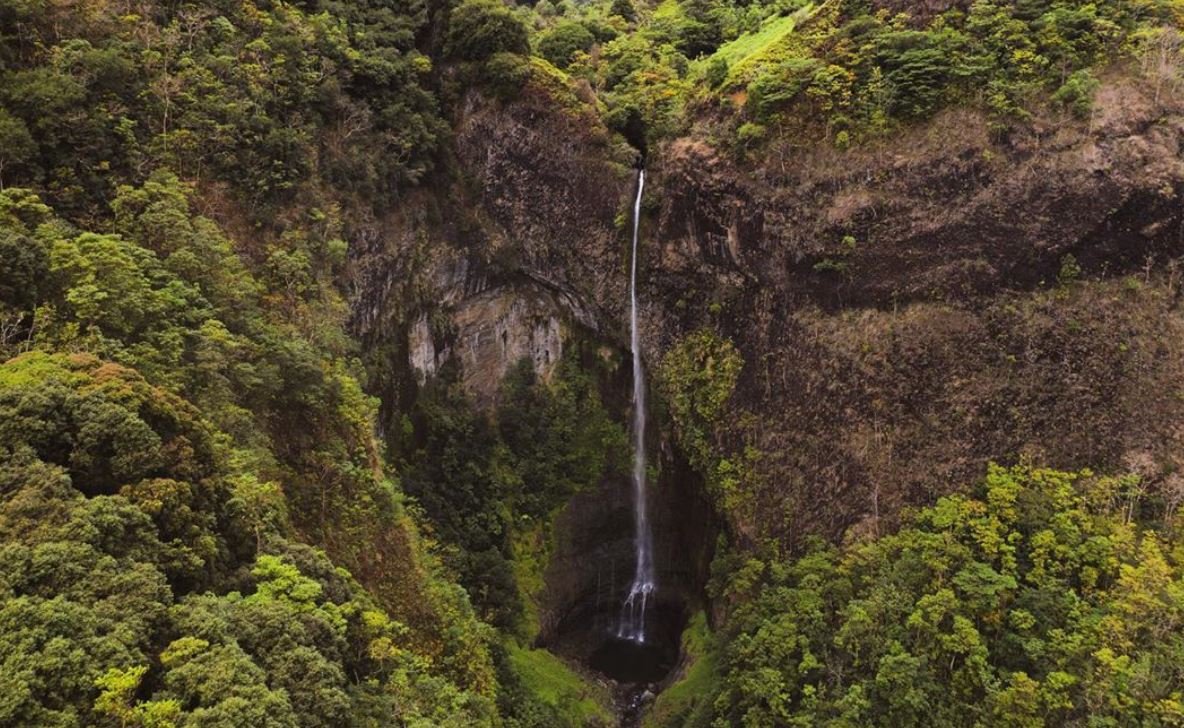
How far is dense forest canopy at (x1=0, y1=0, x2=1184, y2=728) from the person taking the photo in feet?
34.5

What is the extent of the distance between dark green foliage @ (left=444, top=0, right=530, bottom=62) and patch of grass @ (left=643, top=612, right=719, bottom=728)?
22200 mm

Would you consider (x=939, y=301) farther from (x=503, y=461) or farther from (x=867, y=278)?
(x=503, y=461)

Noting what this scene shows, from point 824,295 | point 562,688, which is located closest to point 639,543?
point 562,688

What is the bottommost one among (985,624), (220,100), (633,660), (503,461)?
(633,660)

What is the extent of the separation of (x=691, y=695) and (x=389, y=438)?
43.1 ft

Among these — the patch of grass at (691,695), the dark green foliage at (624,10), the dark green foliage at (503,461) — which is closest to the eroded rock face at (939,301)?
the patch of grass at (691,695)

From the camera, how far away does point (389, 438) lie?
26.4m

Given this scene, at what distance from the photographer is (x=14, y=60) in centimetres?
1772

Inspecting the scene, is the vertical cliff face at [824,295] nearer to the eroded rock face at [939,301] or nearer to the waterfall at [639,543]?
the eroded rock face at [939,301]

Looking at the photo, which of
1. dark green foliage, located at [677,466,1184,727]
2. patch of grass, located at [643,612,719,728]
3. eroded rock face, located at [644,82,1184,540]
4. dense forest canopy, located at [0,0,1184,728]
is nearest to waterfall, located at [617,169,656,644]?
dense forest canopy, located at [0,0,1184,728]

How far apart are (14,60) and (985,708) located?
2696cm

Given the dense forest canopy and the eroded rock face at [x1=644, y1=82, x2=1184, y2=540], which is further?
the eroded rock face at [x1=644, y1=82, x2=1184, y2=540]

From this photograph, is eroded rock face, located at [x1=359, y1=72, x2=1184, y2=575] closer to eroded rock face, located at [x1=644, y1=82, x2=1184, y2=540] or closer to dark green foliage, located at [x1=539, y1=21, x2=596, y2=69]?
eroded rock face, located at [x1=644, y1=82, x2=1184, y2=540]

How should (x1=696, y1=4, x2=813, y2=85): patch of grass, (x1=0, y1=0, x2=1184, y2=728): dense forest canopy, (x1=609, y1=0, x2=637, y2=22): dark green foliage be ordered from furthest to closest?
(x1=609, y1=0, x2=637, y2=22): dark green foliage
(x1=696, y1=4, x2=813, y2=85): patch of grass
(x1=0, y1=0, x2=1184, y2=728): dense forest canopy
